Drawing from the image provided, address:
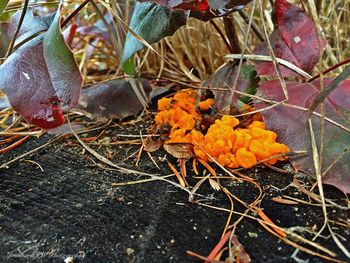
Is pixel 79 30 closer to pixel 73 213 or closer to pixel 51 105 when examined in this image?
pixel 51 105

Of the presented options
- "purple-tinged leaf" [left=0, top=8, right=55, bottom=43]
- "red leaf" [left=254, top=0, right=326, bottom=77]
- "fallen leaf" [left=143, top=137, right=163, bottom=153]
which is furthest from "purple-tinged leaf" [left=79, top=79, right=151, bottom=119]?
"red leaf" [left=254, top=0, right=326, bottom=77]

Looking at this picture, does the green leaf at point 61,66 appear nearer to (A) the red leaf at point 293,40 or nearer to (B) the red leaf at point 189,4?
(B) the red leaf at point 189,4

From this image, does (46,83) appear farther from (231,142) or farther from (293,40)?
(293,40)

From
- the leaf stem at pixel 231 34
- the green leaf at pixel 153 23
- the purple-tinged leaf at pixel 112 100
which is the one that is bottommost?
the purple-tinged leaf at pixel 112 100

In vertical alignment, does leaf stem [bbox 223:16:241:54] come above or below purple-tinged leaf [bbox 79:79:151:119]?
above

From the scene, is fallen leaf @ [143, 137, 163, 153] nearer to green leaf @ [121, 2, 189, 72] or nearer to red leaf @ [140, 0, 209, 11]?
green leaf @ [121, 2, 189, 72]

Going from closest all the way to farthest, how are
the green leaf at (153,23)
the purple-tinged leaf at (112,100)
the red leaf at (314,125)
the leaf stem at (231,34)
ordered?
1. the red leaf at (314,125)
2. the green leaf at (153,23)
3. the leaf stem at (231,34)
4. the purple-tinged leaf at (112,100)

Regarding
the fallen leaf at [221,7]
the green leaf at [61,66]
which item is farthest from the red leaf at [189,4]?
the green leaf at [61,66]

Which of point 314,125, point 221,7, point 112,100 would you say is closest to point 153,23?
point 221,7
